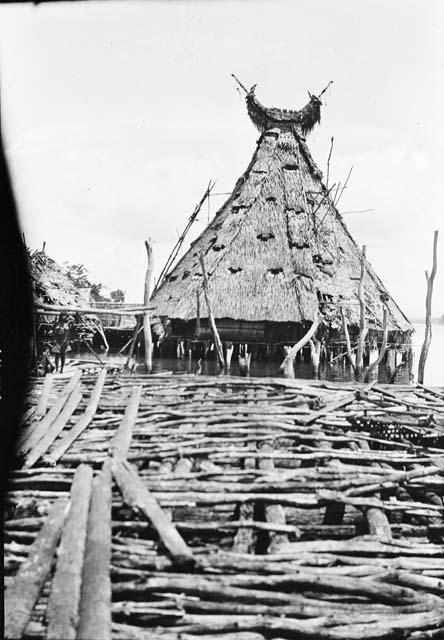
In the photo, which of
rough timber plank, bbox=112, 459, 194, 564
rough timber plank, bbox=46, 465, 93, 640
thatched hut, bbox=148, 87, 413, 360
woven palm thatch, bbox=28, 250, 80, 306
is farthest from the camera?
thatched hut, bbox=148, 87, 413, 360

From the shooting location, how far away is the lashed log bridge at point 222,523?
2.40 metres

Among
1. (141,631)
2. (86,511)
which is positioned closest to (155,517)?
(86,511)

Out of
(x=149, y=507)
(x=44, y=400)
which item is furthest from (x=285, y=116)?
(x=149, y=507)

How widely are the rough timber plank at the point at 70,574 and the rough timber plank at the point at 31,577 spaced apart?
0.06 m

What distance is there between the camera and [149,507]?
3.11 metres

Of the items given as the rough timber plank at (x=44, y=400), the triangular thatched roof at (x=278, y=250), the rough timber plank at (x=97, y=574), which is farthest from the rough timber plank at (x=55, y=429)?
the triangular thatched roof at (x=278, y=250)

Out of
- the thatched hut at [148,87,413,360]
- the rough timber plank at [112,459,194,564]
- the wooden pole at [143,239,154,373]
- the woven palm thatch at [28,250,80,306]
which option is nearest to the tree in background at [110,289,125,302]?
the thatched hut at [148,87,413,360]

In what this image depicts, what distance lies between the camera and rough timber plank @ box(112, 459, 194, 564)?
2707 millimetres

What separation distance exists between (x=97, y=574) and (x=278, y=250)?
17.6 metres

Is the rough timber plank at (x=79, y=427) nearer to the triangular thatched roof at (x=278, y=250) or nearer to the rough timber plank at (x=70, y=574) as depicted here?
the rough timber plank at (x=70, y=574)

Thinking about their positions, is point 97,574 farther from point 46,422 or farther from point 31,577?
point 46,422

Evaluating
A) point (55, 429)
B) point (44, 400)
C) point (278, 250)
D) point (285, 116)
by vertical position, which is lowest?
point (55, 429)

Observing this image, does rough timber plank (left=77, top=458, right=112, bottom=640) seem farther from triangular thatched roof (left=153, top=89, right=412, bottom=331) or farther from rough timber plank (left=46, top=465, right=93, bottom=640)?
triangular thatched roof (left=153, top=89, right=412, bottom=331)

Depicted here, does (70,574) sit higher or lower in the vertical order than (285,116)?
lower
